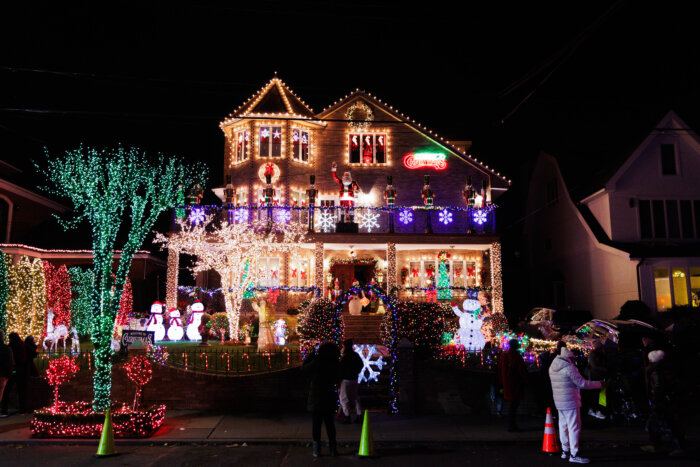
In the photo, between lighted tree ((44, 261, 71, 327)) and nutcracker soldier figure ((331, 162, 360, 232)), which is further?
nutcracker soldier figure ((331, 162, 360, 232))

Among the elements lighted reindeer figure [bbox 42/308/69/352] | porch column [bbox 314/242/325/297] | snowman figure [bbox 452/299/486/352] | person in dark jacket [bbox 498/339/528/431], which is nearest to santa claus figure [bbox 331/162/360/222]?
porch column [bbox 314/242/325/297]

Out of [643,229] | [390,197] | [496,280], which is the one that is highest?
[390,197]

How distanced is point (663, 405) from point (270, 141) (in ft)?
60.2

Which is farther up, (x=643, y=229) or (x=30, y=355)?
(x=643, y=229)

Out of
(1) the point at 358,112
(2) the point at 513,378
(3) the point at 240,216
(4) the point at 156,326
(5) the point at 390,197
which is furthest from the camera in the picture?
(1) the point at 358,112

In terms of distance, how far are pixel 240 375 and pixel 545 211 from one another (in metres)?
19.7

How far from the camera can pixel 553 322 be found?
18641mm

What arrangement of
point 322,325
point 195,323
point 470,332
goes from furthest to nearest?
point 195,323 < point 470,332 < point 322,325

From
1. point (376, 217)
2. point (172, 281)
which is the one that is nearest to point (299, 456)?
point (172, 281)

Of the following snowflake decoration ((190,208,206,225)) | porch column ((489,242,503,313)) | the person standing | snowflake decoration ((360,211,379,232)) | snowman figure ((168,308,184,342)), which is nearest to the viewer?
the person standing

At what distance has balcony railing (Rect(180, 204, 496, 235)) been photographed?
→ 69.9ft

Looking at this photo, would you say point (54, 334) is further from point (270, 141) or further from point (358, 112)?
point (358, 112)

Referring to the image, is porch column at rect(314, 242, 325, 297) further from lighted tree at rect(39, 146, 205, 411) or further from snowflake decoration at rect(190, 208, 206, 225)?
lighted tree at rect(39, 146, 205, 411)

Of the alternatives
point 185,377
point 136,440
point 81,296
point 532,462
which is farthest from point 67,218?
point 532,462
